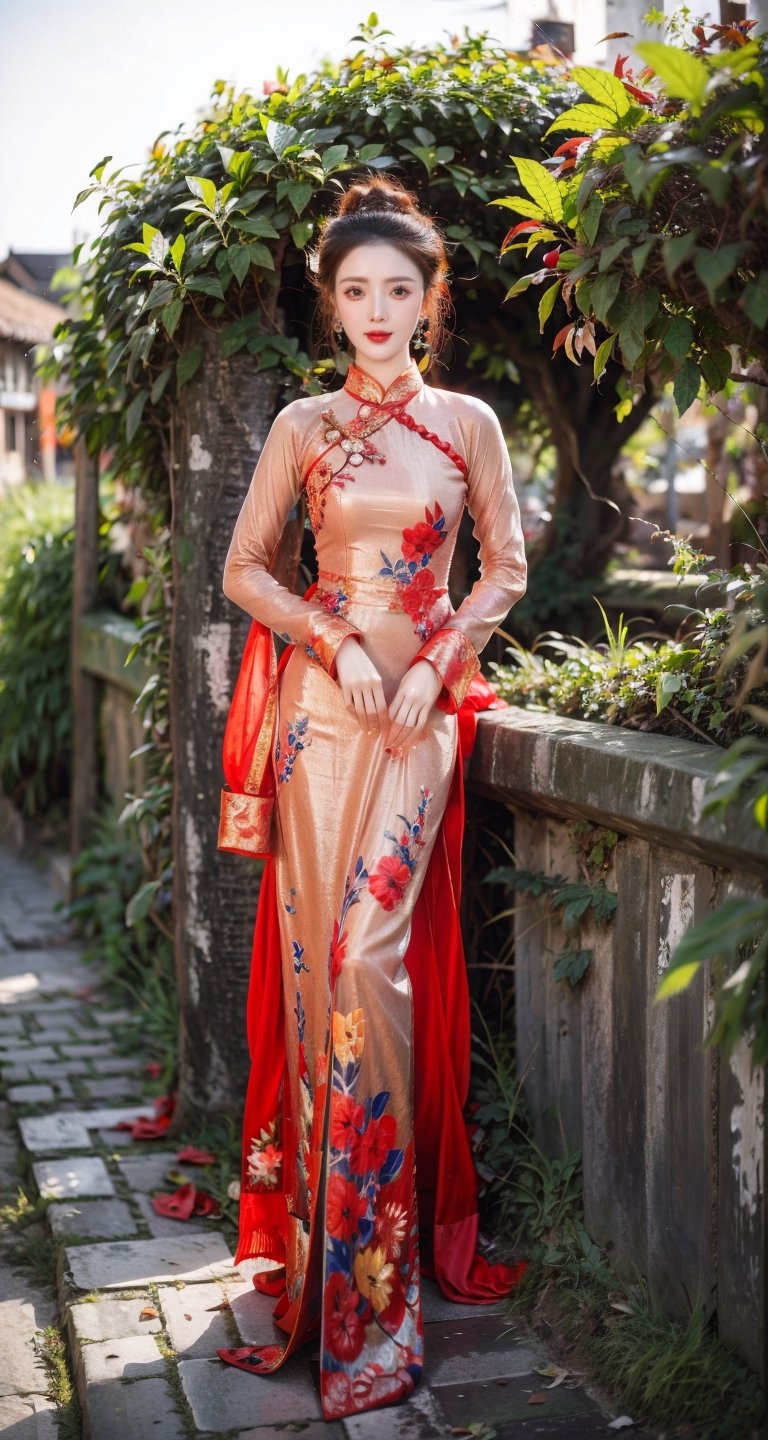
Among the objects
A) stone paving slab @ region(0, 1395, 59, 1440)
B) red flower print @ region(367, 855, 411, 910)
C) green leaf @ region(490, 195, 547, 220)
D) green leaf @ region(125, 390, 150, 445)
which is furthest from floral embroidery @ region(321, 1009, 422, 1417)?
green leaf @ region(125, 390, 150, 445)

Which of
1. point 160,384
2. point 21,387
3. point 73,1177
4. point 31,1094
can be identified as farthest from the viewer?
point 21,387

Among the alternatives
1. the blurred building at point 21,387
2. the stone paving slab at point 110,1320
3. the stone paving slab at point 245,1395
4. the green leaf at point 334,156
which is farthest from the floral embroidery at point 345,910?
the blurred building at point 21,387

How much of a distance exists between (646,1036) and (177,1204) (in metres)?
1.33

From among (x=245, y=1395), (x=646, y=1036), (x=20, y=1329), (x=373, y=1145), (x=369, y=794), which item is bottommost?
(x=20, y=1329)

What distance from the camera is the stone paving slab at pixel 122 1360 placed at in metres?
2.48

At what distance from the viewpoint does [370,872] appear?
246 cm

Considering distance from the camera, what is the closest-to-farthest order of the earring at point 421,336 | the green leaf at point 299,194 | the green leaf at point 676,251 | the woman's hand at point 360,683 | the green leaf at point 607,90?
1. the green leaf at point 676,251
2. the green leaf at point 607,90
3. the woman's hand at point 360,683
4. the earring at point 421,336
5. the green leaf at point 299,194

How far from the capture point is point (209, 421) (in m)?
3.31

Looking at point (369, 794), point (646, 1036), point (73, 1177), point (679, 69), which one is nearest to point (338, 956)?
point (369, 794)

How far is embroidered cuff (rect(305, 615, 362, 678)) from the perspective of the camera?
97.7 inches

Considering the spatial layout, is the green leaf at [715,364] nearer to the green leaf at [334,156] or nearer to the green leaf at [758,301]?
the green leaf at [758,301]

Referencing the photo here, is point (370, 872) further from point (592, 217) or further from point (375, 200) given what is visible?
point (375, 200)

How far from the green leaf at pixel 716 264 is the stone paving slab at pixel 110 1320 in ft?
6.88

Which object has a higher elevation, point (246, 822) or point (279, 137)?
point (279, 137)
